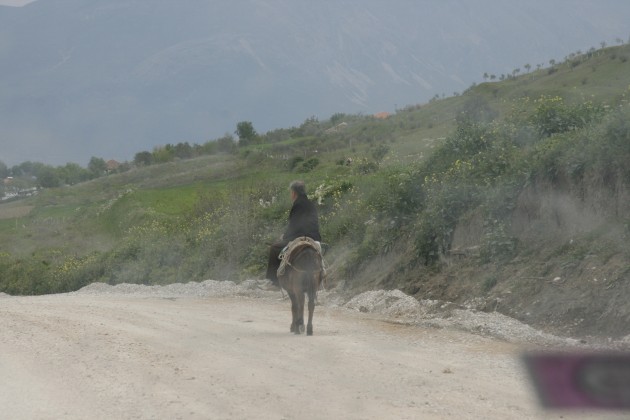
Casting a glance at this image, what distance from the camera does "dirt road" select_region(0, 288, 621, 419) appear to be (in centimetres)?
905

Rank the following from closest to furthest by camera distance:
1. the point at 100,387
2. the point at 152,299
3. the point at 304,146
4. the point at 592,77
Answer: the point at 100,387 < the point at 152,299 < the point at 592,77 < the point at 304,146

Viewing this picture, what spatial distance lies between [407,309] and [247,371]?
6.80 m

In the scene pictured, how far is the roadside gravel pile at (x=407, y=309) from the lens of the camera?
42.5 ft

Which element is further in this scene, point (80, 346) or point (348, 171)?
point (348, 171)

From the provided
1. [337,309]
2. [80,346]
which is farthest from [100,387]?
[337,309]

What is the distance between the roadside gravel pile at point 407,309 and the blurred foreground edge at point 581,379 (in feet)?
2.18

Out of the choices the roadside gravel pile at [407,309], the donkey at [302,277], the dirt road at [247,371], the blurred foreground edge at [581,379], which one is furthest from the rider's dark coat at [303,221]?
the blurred foreground edge at [581,379]

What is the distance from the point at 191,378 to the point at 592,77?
3831 cm

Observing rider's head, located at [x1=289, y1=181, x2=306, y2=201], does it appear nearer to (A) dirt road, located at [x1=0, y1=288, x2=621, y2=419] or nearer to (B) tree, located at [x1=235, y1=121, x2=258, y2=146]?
(A) dirt road, located at [x1=0, y1=288, x2=621, y2=419]

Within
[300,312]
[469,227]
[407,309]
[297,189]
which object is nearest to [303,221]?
[297,189]

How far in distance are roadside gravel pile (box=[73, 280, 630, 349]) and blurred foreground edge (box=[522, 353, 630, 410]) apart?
0.66m

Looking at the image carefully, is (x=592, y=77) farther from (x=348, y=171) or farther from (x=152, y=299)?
(x=152, y=299)

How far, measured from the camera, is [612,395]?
31.5 ft

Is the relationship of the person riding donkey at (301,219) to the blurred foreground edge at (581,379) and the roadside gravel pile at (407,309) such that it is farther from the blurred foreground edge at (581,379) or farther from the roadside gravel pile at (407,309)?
the blurred foreground edge at (581,379)
